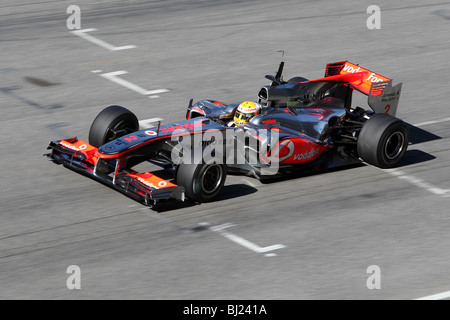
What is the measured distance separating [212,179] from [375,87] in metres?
3.26

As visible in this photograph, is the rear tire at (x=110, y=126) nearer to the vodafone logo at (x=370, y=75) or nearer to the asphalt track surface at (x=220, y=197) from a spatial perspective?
the asphalt track surface at (x=220, y=197)

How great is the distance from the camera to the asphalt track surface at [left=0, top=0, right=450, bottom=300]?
911cm

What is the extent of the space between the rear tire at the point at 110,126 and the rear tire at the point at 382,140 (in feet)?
11.5

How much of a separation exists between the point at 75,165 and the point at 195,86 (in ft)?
16.8

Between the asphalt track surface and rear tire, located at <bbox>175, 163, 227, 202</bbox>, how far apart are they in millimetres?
196

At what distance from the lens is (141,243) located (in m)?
9.90

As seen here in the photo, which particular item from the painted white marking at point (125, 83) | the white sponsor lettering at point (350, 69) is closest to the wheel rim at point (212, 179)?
the white sponsor lettering at point (350, 69)

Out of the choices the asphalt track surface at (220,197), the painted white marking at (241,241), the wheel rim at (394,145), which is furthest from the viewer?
the wheel rim at (394,145)

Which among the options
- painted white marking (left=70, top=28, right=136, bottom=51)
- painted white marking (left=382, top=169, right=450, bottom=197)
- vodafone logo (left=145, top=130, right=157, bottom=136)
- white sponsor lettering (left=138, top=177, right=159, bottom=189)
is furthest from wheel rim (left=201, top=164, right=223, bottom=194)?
painted white marking (left=70, top=28, right=136, bottom=51)

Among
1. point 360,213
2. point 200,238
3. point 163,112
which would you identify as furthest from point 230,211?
point 163,112

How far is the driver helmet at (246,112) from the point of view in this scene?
1206 centimetres

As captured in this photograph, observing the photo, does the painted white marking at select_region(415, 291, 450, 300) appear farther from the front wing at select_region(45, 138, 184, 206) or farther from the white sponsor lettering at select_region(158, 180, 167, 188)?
the white sponsor lettering at select_region(158, 180, 167, 188)
